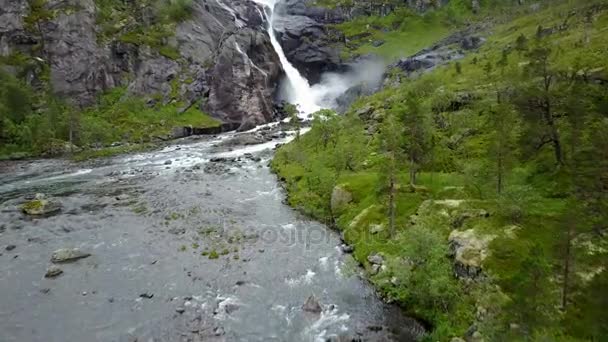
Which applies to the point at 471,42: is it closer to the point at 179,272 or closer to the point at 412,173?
the point at 412,173

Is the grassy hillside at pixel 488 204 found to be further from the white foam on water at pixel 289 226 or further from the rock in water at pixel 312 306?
the rock in water at pixel 312 306

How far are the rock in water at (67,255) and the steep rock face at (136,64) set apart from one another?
3849 inches

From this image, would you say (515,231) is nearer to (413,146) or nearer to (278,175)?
(413,146)

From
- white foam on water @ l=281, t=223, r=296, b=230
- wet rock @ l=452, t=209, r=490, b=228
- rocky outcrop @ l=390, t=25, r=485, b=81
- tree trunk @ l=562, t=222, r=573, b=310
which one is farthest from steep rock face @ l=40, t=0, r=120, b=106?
tree trunk @ l=562, t=222, r=573, b=310

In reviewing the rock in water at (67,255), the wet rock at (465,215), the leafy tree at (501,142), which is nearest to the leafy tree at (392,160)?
the wet rock at (465,215)

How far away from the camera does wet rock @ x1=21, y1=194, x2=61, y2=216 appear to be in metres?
53.0

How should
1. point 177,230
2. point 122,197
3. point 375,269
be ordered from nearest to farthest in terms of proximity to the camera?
point 375,269, point 177,230, point 122,197

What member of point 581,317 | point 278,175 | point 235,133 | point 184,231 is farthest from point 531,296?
point 235,133

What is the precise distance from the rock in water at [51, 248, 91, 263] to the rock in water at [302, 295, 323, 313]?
23.1 metres

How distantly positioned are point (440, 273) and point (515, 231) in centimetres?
868

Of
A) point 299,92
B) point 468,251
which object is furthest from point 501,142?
point 299,92

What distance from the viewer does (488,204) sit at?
37.8m

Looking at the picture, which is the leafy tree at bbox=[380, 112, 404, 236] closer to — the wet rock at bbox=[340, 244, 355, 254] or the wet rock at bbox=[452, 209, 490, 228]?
the wet rock at bbox=[340, 244, 355, 254]

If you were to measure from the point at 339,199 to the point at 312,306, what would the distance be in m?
21.7
